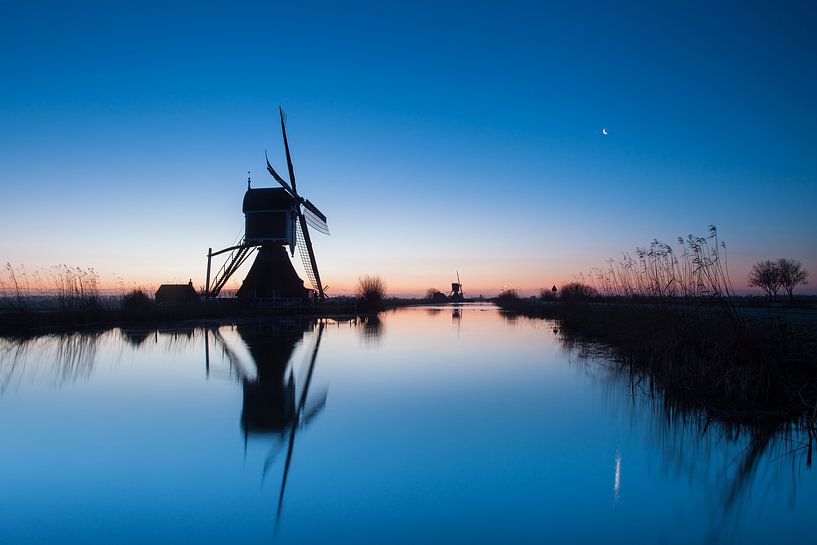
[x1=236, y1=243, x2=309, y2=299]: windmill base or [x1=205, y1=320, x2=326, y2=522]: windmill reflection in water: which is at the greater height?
[x1=236, y1=243, x2=309, y2=299]: windmill base

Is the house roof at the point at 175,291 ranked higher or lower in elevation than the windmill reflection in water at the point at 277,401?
higher

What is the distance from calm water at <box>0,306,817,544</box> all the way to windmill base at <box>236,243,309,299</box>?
16.6 metres

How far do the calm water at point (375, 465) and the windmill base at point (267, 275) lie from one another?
16.6m

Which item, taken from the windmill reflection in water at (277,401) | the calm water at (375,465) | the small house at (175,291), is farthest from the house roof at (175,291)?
the calm water at (375,465)

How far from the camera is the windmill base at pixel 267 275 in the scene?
81.4ft

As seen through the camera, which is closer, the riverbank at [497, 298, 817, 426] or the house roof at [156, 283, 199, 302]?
the riverbank at [497, 298, 817, 426]

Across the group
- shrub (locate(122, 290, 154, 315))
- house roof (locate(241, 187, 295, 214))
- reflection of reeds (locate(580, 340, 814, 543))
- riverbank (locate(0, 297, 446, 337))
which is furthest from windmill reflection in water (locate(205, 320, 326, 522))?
house roof (locate(241, 187, 295, 214))

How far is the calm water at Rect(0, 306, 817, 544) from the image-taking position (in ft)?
10.4

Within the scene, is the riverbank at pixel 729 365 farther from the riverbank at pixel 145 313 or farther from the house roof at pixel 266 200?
the house roof at pixel 266 200

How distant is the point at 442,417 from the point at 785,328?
15.9ft

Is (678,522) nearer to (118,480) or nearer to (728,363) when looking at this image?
(728,363)

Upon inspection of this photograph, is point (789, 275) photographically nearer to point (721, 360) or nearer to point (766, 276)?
point (766, 276)

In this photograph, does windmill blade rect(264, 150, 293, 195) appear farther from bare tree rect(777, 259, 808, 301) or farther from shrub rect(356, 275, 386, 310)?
bare tree rect(777, 259, 808, 301)

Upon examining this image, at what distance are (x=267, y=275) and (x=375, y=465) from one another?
71.7 feet
